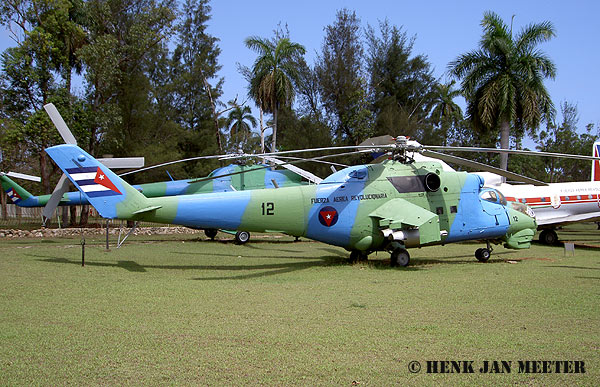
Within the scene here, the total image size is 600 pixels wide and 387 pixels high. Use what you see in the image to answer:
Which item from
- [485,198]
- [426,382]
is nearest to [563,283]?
[485,198]

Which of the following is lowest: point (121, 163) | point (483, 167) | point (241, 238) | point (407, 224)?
point (241, 238)

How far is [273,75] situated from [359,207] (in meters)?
20.4

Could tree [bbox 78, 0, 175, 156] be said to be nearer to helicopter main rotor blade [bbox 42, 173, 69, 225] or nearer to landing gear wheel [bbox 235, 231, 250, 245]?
landing gear wheel [bbox 235, 231, 250, 245]

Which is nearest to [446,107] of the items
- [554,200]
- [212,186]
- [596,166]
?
[596,166]

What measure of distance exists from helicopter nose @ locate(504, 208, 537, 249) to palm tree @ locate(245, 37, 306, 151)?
747 inches

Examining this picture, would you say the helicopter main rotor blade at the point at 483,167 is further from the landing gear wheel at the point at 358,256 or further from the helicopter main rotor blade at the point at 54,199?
the helicopter main rotor blade at the point at 54,199

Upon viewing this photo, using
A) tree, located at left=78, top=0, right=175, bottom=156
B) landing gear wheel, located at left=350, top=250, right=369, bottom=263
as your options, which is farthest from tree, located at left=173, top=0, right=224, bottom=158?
landing gear wheel, located at left=350, top=250, right=369, bottom=263

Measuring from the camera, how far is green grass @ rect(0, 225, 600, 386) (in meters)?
4.65

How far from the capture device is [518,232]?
13.9 m

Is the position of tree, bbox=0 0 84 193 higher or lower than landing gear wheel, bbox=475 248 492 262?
higher

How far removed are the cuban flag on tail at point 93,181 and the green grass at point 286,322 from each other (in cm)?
198

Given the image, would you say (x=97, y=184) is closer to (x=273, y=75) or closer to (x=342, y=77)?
(x=273, y=75)

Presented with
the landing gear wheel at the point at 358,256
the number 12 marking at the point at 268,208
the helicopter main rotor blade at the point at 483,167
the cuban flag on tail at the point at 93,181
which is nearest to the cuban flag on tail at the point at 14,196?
the cuban flag on tail at the point at 93,181

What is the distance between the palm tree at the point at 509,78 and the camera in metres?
27.4
